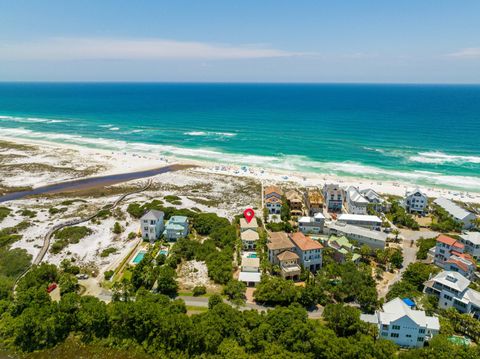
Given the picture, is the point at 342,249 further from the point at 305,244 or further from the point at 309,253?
the point at 305,244

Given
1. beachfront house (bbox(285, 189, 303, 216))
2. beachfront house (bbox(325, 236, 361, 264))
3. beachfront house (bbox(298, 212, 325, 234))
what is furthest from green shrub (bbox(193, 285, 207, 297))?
beachfront house (bbox(285, 189, 303, 216))

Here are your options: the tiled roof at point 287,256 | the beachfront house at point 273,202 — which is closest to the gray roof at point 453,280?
the tiled roof at point 287,256

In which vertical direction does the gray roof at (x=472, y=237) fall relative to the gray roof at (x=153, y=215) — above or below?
below

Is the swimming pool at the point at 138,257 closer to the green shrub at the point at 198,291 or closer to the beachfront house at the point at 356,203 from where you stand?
the green shrub at the point at 198,291

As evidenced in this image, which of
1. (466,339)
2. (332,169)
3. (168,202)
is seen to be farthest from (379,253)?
(332,169)

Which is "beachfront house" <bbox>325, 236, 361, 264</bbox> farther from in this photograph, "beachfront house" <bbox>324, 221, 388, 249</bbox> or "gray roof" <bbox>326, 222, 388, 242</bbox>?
"gray roof" <bbox>326, 222, 388, 242</bbox>

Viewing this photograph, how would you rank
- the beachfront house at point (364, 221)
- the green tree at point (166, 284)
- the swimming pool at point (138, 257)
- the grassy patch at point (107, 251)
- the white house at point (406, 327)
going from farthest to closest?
the beachfront house at point (364, 221) < the grassy patch at point (107, 251) < the swimming pool at point (138, 257) < the green tree at point (166, 284) < the white house at point (406, 327)

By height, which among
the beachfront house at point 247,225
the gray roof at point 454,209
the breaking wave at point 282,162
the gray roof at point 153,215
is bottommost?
the beachfront house at point 247,225
